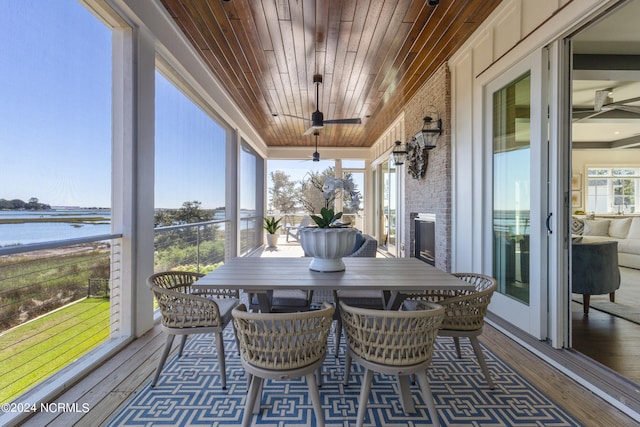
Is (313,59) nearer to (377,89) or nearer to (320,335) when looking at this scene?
(377,89)

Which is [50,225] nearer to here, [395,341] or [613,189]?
[395,341]

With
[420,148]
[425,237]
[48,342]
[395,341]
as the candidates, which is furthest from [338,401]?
[420,148]

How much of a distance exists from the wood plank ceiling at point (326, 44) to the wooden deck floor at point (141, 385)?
285 cm

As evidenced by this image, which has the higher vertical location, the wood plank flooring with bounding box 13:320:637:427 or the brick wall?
the brick wall

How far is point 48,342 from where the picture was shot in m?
1.80

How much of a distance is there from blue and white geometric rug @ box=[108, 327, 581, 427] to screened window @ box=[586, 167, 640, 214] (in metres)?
7.37

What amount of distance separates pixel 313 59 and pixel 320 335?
10.6ft

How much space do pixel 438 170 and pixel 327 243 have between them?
280 cm

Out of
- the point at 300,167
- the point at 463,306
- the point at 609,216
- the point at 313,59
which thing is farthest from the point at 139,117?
the point at 609,216

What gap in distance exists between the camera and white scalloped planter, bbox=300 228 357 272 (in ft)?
5.97

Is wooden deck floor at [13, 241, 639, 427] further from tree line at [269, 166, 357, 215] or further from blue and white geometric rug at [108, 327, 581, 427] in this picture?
tree line at [269, 166, 357, 215]

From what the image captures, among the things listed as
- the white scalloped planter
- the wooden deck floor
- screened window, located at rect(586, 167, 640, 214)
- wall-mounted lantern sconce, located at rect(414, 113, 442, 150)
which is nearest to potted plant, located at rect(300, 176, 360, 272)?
the white scalloped planter

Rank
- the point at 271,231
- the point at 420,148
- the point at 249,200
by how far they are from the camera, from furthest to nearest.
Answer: the point at 271,231
the point at 249,200
the point at 420,148

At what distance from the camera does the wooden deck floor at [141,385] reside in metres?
1.56
